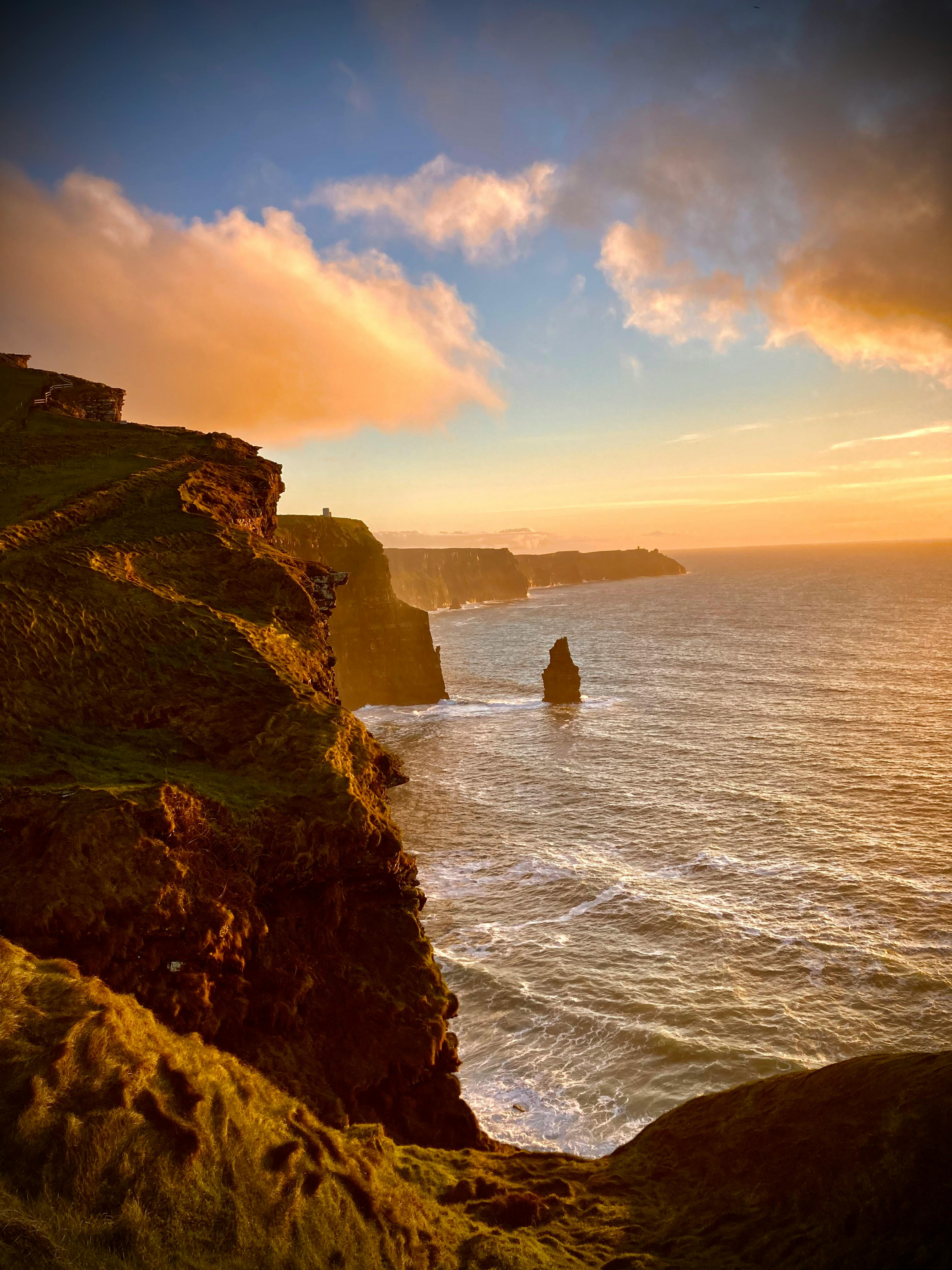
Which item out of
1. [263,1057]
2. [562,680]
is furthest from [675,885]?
[562,680]

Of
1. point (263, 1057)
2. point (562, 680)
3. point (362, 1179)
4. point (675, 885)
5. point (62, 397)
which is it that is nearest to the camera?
point (362, 1179)

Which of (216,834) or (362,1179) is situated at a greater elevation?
(216,834)

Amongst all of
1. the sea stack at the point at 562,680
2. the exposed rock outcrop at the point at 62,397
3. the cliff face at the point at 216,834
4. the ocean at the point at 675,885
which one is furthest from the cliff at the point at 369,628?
the cliff face at the point at 216,834

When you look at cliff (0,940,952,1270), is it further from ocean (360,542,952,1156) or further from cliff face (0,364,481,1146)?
ocean (360,542,952,1156)

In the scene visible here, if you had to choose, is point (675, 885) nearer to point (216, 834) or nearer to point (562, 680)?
point (216, 834)

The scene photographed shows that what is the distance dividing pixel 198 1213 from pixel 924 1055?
11.8 m

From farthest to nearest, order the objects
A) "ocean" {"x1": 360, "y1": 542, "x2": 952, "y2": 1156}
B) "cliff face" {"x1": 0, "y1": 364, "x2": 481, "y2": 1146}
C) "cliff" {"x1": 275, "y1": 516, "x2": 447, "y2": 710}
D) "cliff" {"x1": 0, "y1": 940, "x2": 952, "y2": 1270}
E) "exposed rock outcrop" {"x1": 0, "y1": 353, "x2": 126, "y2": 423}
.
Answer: "cliff" {"x1": 275, "y1": 516, "x2": 447, "y2": 710}
"exposed rock outcrop" {"x1": 0, "y1": 353, "x2": 126, "y2": 423}
"ocean" {"x1": 360, "y1": 542, "x2": 952, "y2": 1156}
"cliff face" {"x1": 0, "y1": 364, "x2": 481, "y2": 1146}
"cliff" {"x1": 0, "y1": 940, "x2": 952, "y2": 1270}

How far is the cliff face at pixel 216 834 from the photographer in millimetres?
11609

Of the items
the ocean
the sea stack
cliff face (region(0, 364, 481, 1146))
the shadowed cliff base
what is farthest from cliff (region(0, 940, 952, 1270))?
the sea stack

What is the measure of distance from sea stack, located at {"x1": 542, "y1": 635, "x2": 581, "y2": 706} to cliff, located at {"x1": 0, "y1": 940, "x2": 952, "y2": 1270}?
66733 millimetres

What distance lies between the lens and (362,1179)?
10188 millimetres

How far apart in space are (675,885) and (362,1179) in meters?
28.3

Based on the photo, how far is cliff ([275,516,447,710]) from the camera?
3201 inches

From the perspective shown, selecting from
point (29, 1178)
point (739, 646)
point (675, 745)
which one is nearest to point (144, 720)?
point (29, 1178)
